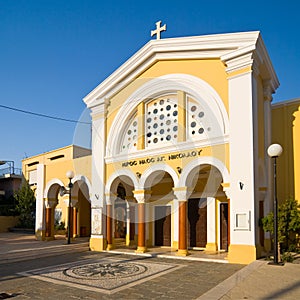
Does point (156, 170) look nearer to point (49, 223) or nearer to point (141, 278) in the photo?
point (141, 278)

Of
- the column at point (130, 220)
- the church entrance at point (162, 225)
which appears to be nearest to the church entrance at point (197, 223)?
the church entrance at point (162, 225)

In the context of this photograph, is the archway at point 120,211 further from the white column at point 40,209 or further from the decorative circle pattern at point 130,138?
the white column at point 40,209

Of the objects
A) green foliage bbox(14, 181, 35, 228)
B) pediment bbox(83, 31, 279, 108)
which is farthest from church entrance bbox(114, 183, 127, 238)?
green foliage bbox(14, 181, 35, 228)

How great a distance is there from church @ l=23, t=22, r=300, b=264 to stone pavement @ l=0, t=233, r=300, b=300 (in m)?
1.48

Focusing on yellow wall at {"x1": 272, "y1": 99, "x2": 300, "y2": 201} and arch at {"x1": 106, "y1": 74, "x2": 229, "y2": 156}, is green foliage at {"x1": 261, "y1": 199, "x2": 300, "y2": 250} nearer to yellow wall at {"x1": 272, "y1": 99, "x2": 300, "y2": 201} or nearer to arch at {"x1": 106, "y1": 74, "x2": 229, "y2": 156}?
yellow wall at {"x1": 272, "y1": 99, "x2": 300, "y2": 201}

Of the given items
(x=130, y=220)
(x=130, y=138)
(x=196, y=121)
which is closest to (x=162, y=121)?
(x=196, y=121)

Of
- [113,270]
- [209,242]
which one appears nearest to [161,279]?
[113,270]

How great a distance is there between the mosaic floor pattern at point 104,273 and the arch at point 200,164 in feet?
10.1

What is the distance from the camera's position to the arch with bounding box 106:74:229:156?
1240cm

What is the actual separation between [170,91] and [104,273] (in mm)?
7380

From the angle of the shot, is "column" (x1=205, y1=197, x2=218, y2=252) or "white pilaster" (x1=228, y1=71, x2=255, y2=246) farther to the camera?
"column" (x1=205, y1=197, x2=218, y2=252)

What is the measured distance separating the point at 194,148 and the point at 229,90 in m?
2.32

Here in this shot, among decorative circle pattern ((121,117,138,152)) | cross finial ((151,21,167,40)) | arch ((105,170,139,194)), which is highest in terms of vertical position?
cross finial ((151,21,167,40))

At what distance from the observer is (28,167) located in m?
36.2
